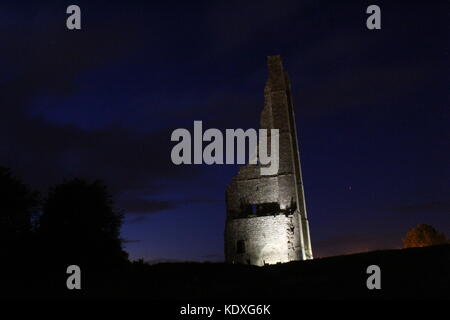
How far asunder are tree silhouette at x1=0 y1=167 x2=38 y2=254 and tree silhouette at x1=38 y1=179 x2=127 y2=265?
1254 millimetres

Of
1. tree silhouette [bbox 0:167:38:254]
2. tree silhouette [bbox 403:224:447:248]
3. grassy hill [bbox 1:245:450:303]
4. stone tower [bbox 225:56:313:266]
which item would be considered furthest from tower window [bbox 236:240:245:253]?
tree silhouette [bbox 403:224:447:248]

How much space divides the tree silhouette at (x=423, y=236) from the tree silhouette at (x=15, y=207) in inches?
1545

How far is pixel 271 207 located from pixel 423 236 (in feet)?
82.5

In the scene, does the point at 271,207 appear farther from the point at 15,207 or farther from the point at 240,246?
the point at 15,207

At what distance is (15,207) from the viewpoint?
91.3ft

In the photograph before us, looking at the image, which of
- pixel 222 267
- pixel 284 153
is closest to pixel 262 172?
pixel 284 153

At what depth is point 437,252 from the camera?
65.5ft

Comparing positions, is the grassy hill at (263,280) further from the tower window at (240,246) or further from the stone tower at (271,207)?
the tower window at (240,246)

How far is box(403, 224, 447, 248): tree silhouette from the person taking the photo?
163 feet

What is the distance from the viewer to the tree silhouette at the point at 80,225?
24641 mm

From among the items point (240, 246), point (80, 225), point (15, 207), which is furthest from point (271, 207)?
point (15, 207)

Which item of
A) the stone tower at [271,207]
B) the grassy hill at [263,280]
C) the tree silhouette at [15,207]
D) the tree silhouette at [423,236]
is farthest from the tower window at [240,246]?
the tree silhouette at [423,236]
